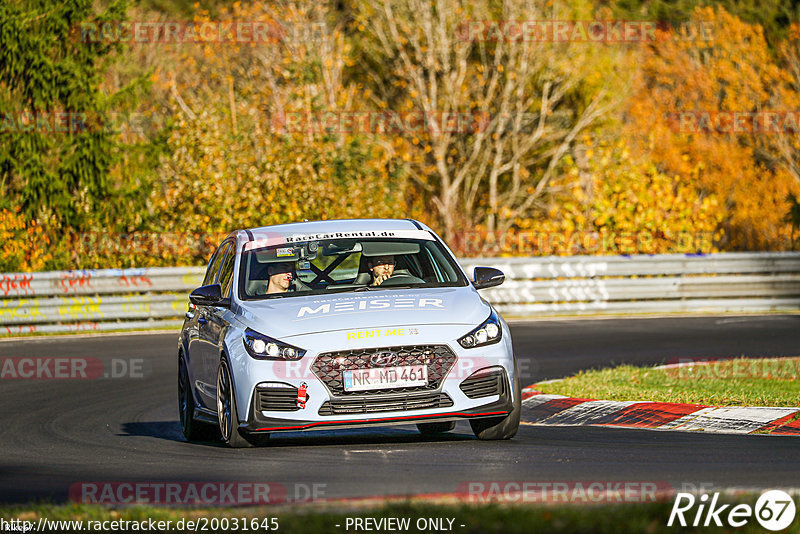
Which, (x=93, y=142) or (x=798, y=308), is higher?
(x=93, y=142)

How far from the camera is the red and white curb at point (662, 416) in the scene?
10172mm

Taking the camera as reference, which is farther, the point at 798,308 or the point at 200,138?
the point at 200,138

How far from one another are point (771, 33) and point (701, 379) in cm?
3848

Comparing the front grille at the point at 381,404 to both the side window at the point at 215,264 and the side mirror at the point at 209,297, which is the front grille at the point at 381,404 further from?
the side window at the point at 215,264

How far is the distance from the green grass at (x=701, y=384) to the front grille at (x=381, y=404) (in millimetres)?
3230

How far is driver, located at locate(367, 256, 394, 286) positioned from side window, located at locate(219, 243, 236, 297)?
3.58ft

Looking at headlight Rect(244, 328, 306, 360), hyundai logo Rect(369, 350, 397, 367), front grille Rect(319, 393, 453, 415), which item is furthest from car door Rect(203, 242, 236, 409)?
hyundai logo Rect(369, 350, 397, 367)

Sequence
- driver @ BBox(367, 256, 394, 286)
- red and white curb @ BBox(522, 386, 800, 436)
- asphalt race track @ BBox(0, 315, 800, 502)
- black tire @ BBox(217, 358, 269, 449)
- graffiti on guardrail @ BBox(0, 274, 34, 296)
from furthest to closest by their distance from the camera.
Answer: graffiti on guardrail @ BBox(0, 274, 34, 296) < driver @ BBox(367, 256, 394, 286) < red and white curb @ BBox(522, 386, 800, 436) < black tire @ BBox(217, 358, 269, 449) < asphalt race track @ BBox(0, 315, 800, 502)

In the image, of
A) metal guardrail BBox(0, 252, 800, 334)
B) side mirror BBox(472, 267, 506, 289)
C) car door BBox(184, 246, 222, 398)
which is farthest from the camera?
metal guardrail BBox(0, 252, 800, 334)

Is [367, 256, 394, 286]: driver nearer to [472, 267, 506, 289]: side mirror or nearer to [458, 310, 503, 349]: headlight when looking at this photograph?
[472, 267, 506, 289]: side mirror

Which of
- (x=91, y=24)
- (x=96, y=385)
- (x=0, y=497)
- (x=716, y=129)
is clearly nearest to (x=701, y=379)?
(x=96, y=385)

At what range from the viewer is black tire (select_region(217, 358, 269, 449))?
9.42 m

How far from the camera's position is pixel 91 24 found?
28359mm

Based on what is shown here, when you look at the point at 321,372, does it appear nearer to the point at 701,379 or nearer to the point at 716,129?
the point at 701,379
